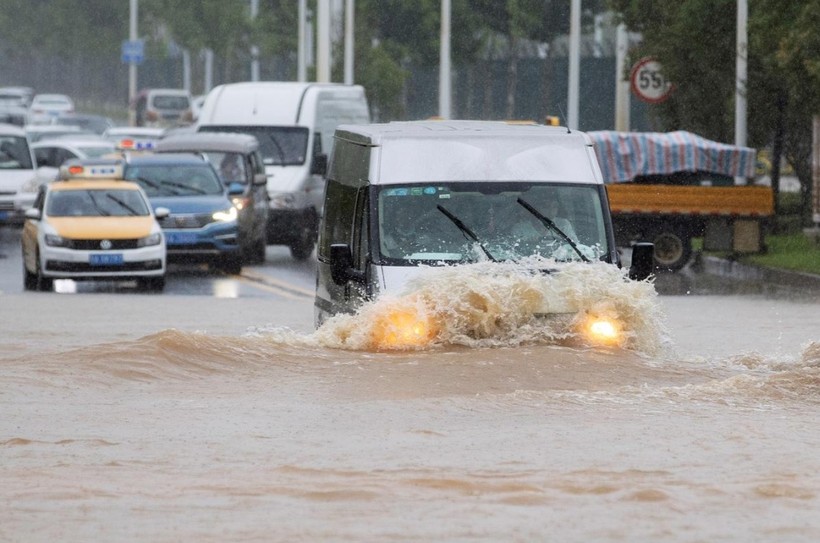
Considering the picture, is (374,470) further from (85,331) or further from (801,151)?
(801,151)

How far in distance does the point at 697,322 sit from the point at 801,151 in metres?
16.4

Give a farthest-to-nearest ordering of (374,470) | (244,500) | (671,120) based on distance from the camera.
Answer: (671,120)
(374,470)
(244,500)

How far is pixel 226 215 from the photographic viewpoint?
26797mm

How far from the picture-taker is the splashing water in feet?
40.7

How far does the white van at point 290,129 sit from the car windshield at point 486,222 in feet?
52.2

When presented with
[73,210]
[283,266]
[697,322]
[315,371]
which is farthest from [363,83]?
[315,371]

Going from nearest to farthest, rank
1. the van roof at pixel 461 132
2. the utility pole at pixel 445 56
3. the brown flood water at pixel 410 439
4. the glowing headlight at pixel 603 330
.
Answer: the brown flood water at pixel 410 439, the glowing headlight at pixel 603 330, the van roof at pixel 461 132, the utility pole at pixel 445 56

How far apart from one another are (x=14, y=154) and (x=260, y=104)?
6.24 metres

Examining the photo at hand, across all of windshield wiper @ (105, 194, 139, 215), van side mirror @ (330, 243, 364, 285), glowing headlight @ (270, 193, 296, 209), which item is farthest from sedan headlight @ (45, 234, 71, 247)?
van side mirror @ (330, 243, 364, 285)

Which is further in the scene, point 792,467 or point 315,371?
point 315,371

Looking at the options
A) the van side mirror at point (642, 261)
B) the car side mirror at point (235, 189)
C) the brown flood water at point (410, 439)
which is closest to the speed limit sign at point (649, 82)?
the car side mirror at point (235, 189)

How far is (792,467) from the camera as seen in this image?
959cm

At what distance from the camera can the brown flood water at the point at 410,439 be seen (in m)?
8.23

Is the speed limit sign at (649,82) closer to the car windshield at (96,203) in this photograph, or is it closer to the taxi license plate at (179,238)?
the taxi license plate at (179,238)
